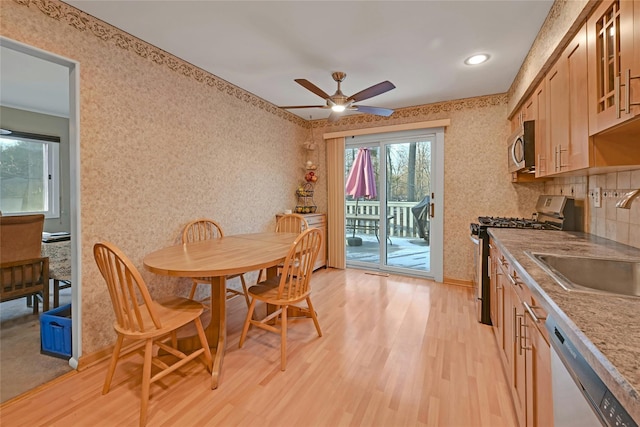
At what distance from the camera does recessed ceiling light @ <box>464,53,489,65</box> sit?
250 cm

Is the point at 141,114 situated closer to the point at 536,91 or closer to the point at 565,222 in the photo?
the point at 536,91

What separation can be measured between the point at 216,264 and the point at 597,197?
2.54 metres

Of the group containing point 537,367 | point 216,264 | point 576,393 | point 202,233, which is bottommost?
point 537,367

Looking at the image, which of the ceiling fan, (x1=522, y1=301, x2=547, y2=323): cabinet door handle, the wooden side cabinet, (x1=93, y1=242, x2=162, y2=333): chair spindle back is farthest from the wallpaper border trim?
(x1=522, y1=301, x2=547, y2=323): cabinet door handle

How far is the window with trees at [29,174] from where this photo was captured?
3959mm

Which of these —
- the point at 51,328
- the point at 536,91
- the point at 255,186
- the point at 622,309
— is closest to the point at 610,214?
the point at 536,91

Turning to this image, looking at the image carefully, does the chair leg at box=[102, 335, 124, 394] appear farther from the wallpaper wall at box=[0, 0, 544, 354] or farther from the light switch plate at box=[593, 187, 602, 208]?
the light switch plate at box=[593, 187, 602, 208]

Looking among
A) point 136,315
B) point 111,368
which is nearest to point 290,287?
point 136,315

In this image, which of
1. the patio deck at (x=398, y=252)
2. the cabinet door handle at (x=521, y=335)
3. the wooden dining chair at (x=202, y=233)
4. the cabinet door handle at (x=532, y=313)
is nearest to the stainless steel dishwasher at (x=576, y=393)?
the cabinet door handle at (x=532, y=313)

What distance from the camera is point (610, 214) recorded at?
1.79 m

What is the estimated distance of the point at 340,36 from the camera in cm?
219

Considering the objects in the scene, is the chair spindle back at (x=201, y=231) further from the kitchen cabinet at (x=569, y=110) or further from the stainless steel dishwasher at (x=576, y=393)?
the kitchen cabinet at (x=569, y=110)

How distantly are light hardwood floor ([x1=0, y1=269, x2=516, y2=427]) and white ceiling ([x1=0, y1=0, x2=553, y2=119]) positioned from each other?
236 cm

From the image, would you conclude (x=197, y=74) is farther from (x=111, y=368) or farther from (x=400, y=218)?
(x=400, y=218)
